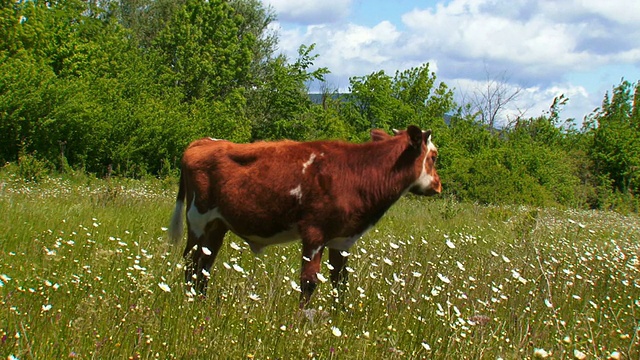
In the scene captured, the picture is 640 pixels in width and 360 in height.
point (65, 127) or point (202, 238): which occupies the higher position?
point (202, 238)

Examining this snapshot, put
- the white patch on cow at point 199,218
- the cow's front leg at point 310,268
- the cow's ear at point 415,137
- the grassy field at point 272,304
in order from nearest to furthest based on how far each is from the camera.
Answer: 1. the grassy field at point 272,304
2. the cow's front leg at point 310,268
3. the white patch on cow at point 199,218
4. the cow's ear at point 415,137

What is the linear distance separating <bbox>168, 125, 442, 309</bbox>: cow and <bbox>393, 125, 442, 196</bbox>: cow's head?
1 cm

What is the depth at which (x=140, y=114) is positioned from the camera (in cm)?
2055

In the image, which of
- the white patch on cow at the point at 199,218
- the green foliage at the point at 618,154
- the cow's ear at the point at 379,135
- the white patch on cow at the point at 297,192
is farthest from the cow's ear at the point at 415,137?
the green foliage at the point at 618,154

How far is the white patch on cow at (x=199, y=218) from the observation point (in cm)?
646

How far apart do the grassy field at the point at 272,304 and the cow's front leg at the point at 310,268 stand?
116 mm

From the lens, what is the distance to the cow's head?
666cm

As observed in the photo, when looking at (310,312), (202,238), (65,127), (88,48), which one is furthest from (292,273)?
(88,48)

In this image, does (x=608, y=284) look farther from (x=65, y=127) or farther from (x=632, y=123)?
(x=632, y=123)

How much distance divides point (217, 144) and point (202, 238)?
0.98 metres

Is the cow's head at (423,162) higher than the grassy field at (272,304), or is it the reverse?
the cow's head at (423,162)

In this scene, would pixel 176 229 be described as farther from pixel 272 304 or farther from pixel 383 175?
pixel 272 304

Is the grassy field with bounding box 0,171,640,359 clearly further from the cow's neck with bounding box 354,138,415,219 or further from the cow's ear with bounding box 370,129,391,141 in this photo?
the cow's ear with bounding box 370,129,391,141

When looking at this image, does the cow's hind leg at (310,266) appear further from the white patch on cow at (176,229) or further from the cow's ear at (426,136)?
the cow's ear at (426,136)
